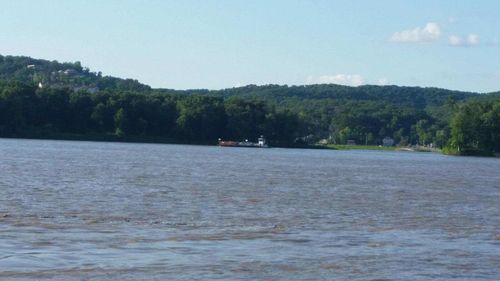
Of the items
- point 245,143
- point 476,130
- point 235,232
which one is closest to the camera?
point 235,232

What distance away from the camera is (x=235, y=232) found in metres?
29.0

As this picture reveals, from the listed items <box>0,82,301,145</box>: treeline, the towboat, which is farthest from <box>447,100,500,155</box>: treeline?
the towboat

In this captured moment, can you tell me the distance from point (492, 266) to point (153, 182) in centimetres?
2949

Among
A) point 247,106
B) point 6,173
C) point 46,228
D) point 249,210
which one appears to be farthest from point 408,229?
point 247,106

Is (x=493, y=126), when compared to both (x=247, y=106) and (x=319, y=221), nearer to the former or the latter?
(x=247, y=106)

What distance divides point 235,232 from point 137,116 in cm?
13977

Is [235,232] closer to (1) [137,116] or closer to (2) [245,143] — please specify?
(1) [137,116]

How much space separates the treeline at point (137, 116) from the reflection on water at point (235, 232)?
358 ft

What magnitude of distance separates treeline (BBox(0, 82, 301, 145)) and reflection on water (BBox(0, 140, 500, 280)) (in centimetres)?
10923

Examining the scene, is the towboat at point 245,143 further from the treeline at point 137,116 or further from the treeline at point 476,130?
the treeline at point 476,130

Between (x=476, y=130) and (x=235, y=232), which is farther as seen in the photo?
(x=476, y=130)

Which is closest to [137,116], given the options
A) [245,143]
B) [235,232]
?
[245,143]

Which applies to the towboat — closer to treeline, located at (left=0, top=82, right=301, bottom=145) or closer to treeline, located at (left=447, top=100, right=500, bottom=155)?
treeline, located at (left=0, top=82, right=301, bottom=145)

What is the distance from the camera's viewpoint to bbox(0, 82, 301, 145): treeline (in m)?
158
